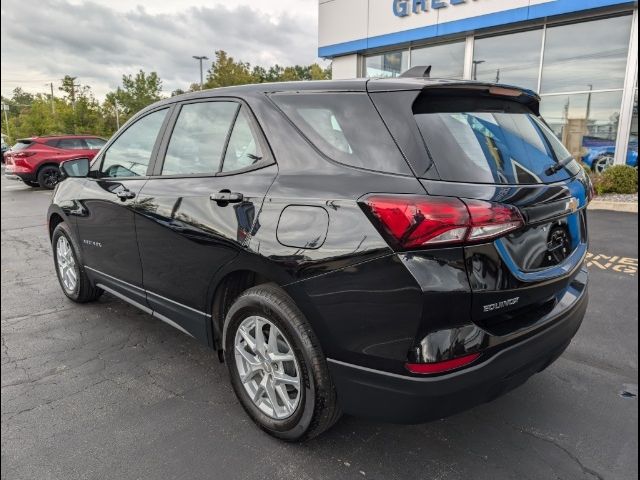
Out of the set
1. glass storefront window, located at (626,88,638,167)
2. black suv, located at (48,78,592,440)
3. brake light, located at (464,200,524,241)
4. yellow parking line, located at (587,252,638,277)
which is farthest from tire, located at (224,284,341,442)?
glass storefront window, located at (626,88,638,167)

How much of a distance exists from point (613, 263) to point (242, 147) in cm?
494

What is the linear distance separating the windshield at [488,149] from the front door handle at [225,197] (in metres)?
0.95

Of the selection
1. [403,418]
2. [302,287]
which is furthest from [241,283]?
[403,418]

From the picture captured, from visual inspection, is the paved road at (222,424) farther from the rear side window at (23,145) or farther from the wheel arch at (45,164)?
the rear side window at (23,145)

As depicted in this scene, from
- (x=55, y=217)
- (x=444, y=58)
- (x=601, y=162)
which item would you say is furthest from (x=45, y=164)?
(x=601, y=162)

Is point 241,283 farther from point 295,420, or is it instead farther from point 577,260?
point 577,260

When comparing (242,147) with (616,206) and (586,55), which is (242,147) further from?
(586,55)

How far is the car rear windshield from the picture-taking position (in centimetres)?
184

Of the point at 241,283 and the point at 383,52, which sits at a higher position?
the point at 383,52

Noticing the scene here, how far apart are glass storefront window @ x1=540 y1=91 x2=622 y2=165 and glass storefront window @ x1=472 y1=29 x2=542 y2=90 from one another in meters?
0.89

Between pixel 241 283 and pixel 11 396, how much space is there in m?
1.60

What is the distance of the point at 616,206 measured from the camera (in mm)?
9188

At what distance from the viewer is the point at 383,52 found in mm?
16156

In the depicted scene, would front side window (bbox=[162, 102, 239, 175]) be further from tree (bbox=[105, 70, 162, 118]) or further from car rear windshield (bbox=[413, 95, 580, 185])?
tree (bbox=[105, 70, 162, 118])
